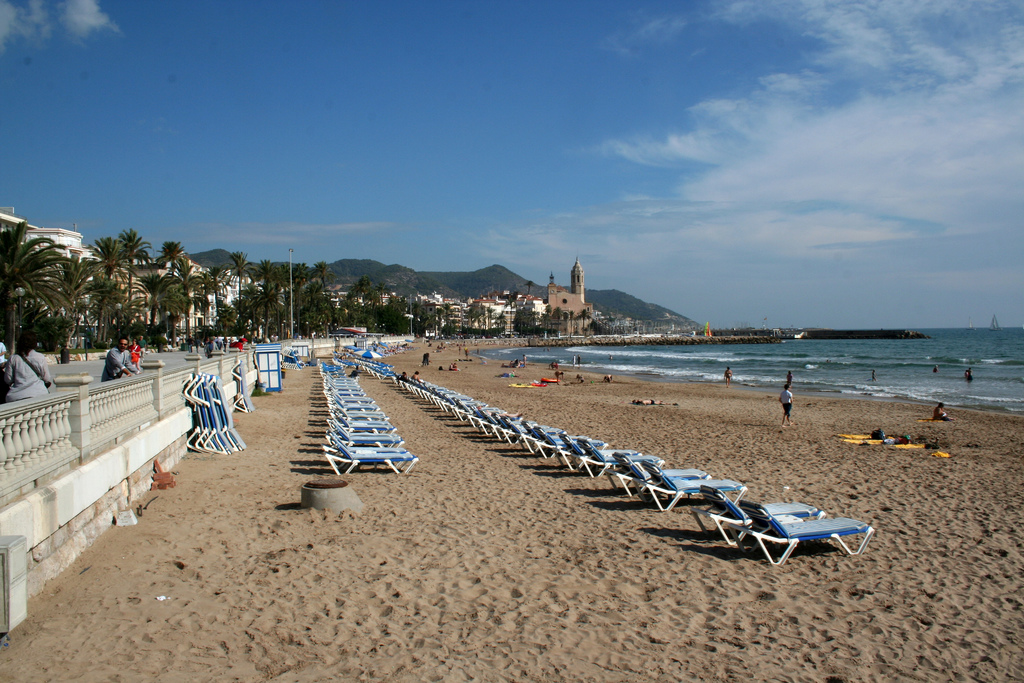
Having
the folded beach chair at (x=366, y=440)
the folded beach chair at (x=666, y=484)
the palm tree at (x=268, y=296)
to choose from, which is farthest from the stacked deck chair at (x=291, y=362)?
the folded beach chair at (x=666, y=484)

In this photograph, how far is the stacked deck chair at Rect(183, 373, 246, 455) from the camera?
987cm

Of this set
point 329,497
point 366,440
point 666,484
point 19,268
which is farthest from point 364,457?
point 19,268

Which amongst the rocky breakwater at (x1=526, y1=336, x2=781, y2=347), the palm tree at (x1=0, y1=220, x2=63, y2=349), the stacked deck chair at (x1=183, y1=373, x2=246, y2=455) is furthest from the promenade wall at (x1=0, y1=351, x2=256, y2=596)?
the rocky breakwater at (x1=526, y1=336, x2=781, y2=347)

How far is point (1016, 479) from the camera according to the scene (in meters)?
10.2

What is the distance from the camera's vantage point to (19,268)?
25.3m

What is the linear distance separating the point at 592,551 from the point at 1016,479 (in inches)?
319

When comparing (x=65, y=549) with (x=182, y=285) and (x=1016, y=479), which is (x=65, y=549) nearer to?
(x=1016, y=479)

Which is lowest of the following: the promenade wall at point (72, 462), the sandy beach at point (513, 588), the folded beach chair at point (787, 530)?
the sandy beach at point (513, 588)

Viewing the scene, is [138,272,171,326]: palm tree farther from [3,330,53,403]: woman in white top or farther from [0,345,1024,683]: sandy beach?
[3,330,53,403]: woman in white top

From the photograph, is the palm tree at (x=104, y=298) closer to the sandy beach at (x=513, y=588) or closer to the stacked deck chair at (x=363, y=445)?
the stacked deck chair at (x=363, y=445)

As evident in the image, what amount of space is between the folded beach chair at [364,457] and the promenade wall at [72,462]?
2345mm

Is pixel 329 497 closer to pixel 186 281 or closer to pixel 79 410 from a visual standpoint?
A: pixel 79 410

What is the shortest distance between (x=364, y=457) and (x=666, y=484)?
4.20 m

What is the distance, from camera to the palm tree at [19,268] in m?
25.2
